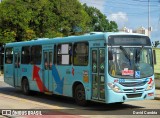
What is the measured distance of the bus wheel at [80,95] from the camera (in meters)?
14.9

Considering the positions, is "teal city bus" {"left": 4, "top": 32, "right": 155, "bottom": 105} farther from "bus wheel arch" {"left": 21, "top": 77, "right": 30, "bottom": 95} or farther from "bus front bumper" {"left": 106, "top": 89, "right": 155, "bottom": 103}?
"bus wheel arch" {"left": 21, "top": 77, "right": 30, "bottom": 95}

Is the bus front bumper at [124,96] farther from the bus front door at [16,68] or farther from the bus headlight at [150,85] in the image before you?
the bus front door at [16,68]

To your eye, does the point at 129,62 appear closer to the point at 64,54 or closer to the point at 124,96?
the point at 124,96

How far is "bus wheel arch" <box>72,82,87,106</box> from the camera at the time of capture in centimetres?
1489

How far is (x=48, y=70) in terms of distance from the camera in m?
17.5

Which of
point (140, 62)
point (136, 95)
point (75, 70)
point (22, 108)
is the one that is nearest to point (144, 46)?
point (140, 62)

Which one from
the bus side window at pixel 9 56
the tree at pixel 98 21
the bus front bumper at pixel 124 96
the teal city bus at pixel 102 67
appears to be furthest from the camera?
the tree at pixel 98 21

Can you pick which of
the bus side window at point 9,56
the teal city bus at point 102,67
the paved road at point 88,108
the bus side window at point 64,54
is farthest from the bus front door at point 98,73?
the bus side window at point 9,56

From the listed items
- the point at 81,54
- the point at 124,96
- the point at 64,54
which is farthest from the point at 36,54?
the point at 124,96

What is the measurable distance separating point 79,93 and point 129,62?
8.21 ft

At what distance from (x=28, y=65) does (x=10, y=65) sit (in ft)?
9.06

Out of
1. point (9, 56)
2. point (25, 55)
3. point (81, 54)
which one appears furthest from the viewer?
point (9, 56)

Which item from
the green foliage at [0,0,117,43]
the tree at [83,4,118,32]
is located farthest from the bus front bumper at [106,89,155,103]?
the tree at [83,4,118,32]

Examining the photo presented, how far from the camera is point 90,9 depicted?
3145 inches
